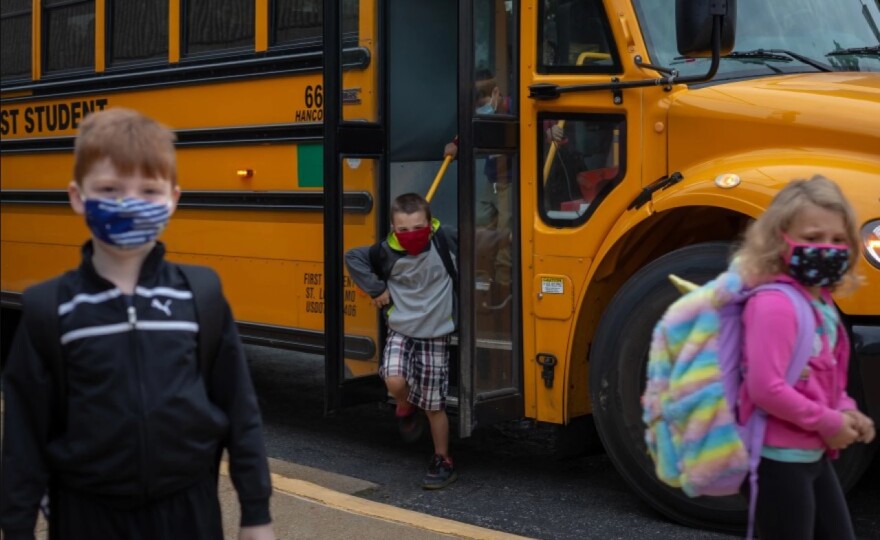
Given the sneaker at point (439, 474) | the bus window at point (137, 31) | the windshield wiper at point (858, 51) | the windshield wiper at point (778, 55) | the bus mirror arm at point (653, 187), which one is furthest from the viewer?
the bus window at point (137, 31)

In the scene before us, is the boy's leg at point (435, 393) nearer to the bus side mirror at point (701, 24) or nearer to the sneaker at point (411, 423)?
the sneaker at point (411, 423)

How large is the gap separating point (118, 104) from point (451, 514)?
11.0 ft

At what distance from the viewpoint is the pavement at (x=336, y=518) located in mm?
4273

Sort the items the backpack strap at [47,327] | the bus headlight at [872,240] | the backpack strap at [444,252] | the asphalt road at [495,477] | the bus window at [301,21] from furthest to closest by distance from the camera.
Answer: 1. the bus window at [301,21]
2. the backpack strap at [444,252]
3. the asphalt road at [495,477]
4. the bus headlight at [872,240]
5. the backpack strap at [47,327]

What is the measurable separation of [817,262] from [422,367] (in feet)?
8.64

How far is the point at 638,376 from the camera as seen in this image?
14.9 ft

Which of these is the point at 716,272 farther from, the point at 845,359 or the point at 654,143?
the point at 845,359

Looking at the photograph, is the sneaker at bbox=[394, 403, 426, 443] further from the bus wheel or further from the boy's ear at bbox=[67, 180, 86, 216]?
the boy's ear at bbox=[67, 180, 86, 216]

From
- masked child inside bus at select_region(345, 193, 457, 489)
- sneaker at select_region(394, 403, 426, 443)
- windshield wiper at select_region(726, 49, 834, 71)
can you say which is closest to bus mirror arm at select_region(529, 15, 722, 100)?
windshield wiper at select_region(726, 49, 834, 71)

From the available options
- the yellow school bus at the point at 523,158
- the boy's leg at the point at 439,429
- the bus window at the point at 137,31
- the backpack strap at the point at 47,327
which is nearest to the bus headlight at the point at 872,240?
the yellow school bus at the point at 523,158

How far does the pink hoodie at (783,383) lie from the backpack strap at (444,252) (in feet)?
8.29

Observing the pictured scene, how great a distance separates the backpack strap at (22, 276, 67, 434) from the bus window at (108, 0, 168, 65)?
14.6ft

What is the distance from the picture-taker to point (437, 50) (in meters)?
6.17

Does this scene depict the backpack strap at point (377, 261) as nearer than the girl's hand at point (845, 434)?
No
